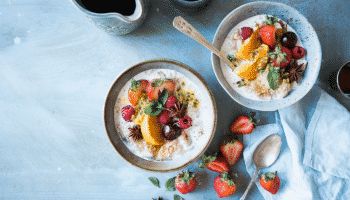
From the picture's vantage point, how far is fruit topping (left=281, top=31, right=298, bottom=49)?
44.2 inches

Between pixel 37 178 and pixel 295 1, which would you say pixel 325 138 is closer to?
pixel 295 1

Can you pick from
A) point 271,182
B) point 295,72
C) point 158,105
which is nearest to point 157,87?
point 158,105

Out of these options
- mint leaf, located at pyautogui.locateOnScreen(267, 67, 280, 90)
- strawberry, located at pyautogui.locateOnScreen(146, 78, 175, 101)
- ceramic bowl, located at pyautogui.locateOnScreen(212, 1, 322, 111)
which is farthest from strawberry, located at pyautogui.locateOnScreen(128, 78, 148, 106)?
mint leaf, located at pyautogui.locateOnScreen(267, 67, 280, 90)

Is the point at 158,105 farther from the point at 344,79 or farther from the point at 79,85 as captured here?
the point at 344,79

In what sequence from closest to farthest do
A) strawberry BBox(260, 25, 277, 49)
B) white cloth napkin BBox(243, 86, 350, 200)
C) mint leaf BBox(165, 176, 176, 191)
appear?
strawberry BBox(260, 25, 277, 49)
white cloth napkin BBox(243, 86, 350, 200)
mint leaf BBox(165, 176, 176, 191)

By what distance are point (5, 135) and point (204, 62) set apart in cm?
123

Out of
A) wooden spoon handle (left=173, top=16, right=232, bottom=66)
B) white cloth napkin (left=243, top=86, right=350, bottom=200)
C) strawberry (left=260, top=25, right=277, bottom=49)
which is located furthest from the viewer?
white cloth napkin (left=243, top=86, right=350, bottom=200)

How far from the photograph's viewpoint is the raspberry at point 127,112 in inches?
45.3

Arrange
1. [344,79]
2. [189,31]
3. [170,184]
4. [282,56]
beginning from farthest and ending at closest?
[170,184], [344,79], [282,56], [189,31]

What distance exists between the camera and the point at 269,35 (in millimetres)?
1103

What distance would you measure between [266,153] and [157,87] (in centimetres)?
66

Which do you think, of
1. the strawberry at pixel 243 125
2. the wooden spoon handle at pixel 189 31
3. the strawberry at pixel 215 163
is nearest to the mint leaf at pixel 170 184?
the strawberry at pixel 215 163

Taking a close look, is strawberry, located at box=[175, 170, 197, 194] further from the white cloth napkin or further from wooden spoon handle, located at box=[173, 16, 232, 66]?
wooden spoon handle, located at box=[173, 16, 232, 66]

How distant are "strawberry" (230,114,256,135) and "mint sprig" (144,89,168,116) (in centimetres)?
39
